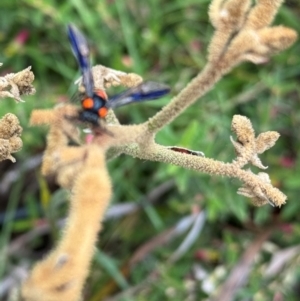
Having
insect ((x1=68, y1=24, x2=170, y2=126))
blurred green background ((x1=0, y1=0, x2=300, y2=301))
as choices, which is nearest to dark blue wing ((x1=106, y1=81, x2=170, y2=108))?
insect ((x1=68, y1=24, x2=170, y2=126))

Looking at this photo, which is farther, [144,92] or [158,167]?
[158,167]

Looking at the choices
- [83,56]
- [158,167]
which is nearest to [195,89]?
[83,56]

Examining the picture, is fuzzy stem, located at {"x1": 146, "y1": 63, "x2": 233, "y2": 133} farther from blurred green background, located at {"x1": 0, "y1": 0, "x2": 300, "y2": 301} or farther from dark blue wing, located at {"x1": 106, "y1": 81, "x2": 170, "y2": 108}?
blurred green background, located at {"x1": 0, "y1": 0, "x2": 300, "y2": 301}

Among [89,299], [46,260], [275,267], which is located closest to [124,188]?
[89,299]

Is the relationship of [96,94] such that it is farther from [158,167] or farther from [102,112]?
[158,167]

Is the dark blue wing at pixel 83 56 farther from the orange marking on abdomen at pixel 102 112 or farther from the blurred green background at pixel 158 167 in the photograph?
the blurred green background at pixel 158 167

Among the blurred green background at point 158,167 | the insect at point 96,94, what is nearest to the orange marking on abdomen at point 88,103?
the insect at point 96,94

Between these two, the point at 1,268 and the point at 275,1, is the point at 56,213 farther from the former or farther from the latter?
the point at 275,1
